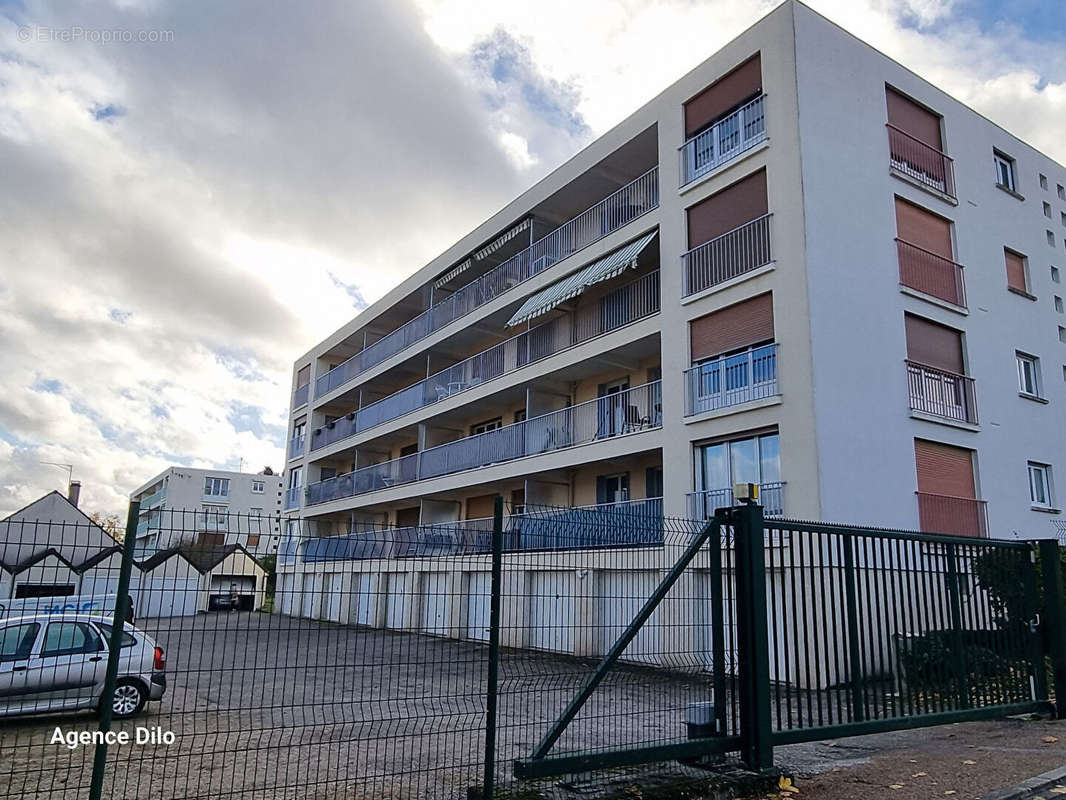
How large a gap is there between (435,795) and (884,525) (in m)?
12.1

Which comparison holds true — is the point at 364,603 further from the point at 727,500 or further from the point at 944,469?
the point at 944,469

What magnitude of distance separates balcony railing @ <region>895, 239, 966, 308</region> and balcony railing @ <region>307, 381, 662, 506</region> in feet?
19.8

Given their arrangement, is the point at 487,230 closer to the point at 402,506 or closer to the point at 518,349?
the point at 518,349

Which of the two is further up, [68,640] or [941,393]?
[941,393]

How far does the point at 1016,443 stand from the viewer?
1894 centimetres

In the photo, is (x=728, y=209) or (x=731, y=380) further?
(x=728, y=209)

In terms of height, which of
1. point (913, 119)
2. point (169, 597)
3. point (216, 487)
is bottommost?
point (169, 597)

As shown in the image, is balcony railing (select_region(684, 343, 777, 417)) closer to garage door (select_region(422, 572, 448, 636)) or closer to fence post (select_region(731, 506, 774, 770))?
fence post (select_region(731, 506, 774, 770))

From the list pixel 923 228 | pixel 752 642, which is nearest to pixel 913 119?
pixel 923 228

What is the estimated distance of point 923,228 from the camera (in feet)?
60.4

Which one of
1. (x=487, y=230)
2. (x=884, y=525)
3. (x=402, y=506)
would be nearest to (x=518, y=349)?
(x=487, y=230)

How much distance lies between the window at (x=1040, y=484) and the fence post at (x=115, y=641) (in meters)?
20.2

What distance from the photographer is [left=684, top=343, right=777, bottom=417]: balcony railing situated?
1591 centimetres

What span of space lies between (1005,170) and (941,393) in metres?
8.51
